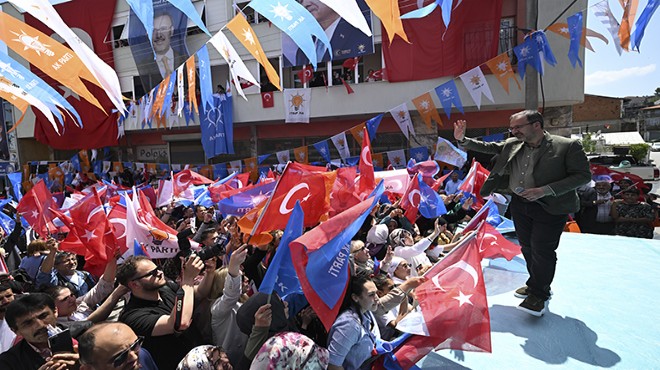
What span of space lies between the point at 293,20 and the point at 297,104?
12023 mm

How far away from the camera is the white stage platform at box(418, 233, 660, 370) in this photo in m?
2.60

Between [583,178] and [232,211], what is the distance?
12.9 feet

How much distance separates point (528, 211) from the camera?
3.19 meters

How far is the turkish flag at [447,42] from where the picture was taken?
13.9m

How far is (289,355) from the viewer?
212 cm

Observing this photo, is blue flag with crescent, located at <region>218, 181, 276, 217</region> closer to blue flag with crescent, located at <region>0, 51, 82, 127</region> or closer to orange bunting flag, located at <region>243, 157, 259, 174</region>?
blue flag with crescent, located at <region>0, 51, 82, 127</region>

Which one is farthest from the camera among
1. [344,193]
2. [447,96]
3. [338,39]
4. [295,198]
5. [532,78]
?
[338,39]

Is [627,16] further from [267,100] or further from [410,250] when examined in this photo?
[267,100]

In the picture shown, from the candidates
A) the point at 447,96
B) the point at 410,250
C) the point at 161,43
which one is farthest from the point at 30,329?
the point at 161,43

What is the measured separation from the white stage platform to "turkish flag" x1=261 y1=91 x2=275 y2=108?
48.4ft

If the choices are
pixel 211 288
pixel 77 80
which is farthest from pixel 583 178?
pixel 77 80

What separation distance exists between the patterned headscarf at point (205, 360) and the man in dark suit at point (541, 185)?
234cm

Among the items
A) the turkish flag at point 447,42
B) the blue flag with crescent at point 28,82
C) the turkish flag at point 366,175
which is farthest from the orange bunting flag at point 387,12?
the turkish flag at point 447,42

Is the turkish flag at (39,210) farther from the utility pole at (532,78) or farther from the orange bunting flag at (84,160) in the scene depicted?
the orange bunting flag at (84,160)
